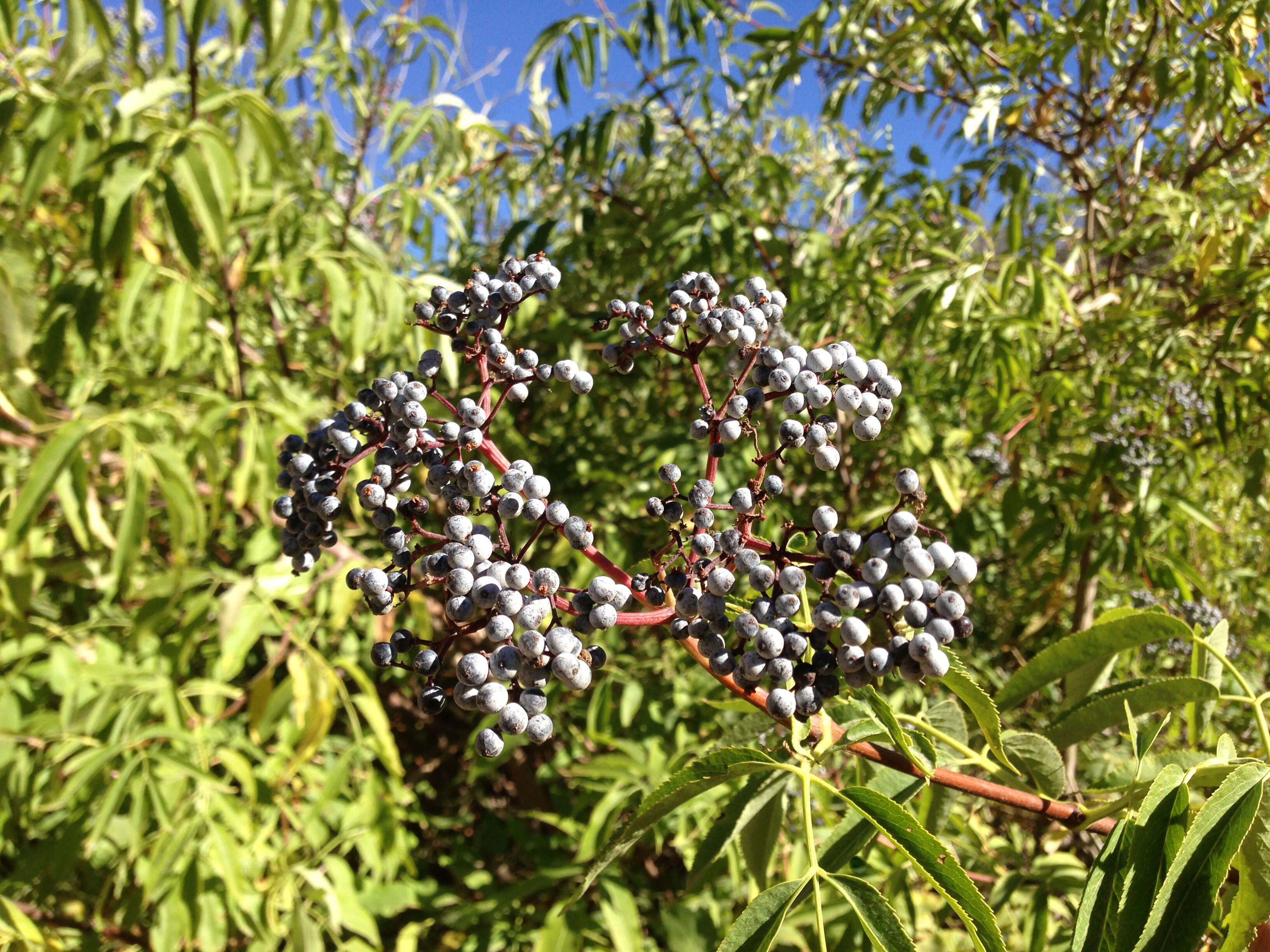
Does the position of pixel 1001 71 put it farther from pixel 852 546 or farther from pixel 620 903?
pixel 620 903

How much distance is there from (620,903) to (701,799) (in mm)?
324

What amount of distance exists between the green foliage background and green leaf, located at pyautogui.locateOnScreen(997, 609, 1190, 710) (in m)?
0.27

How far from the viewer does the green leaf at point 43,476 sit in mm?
Result: 1706

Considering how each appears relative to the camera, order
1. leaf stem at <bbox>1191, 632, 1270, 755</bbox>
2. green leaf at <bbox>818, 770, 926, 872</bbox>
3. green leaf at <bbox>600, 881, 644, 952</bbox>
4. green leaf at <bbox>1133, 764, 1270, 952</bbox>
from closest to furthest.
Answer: green leaf at <bbox>1133, 764, 1270, 952</bbox>
leaf stem at <bbox>1191, 632, 1270, 755</bbox>
green leaf at <bbox>818, 770, 926, 872</bbox>
green leaf at <bbox>600, 881, 644, 952</bbox>

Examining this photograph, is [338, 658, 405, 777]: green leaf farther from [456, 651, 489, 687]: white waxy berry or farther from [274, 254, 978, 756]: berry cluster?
[456, 651, 489, 687]: white waxy berry

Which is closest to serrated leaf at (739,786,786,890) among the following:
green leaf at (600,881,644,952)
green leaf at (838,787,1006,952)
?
green leaf at (838,787,1006,952)

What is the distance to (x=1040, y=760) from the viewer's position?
3.19ft

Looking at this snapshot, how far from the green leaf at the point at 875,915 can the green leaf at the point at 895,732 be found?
0.45 ft

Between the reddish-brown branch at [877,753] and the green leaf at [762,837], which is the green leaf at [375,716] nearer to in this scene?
the green leaf at [762,837]

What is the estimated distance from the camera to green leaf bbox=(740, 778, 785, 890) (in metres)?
1.12

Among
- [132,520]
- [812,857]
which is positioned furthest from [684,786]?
[132,520]

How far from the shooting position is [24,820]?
2.29 metres

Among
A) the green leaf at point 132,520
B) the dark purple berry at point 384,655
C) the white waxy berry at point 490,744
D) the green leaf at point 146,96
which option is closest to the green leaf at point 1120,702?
the white waxy berry at point 490,744

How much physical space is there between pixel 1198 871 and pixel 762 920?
439 mm
